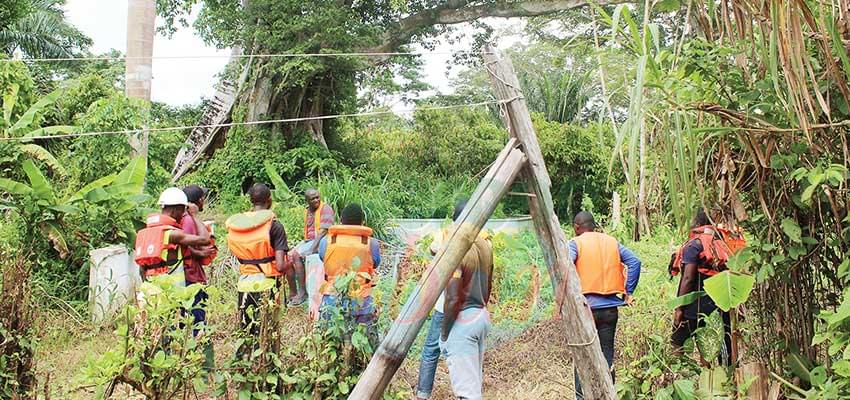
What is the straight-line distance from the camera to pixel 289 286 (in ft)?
18.9

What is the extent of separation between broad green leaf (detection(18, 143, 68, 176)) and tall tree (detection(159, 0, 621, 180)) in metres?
5.19

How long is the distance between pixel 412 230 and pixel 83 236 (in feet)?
14.2

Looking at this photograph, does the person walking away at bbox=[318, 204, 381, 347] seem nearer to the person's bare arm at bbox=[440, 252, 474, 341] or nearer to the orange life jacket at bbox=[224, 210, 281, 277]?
the orange life jacket at bbox=[224, 210, 281, 277]

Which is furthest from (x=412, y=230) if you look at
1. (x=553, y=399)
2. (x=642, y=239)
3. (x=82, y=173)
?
(x=553, y=399)

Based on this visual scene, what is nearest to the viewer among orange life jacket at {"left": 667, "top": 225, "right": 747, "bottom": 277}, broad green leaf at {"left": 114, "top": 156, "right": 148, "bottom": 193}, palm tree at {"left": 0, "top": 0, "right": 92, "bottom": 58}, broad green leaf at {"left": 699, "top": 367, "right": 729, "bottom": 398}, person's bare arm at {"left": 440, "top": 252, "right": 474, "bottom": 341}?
orange life jacket at {"left": 667, "top": 225, "right": 747, "bottom": 277}

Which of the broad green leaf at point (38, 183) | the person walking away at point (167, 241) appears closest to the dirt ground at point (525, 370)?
the person walking away at point (167, 241)

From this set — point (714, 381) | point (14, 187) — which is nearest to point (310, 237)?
point (14, 187)

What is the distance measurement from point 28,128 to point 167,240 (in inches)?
A: 158

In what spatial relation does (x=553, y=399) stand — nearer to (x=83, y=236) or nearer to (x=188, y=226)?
(x=188, y=226)

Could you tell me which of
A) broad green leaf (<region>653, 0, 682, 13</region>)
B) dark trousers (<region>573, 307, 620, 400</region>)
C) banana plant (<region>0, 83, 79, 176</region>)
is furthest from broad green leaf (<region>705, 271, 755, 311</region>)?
banana plant (<region>0, 83, 79, 176</region>)

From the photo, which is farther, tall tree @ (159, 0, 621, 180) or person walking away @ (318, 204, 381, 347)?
tall tree @ (159, 0, 621, 180)

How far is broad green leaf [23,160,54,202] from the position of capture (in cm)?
644

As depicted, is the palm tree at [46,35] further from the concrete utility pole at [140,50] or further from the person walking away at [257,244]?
the person walking away at [257,244]

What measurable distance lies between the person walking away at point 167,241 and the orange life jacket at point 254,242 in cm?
24
